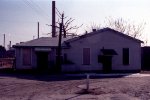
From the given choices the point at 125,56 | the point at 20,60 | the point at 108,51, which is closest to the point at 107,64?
the point at 108,51

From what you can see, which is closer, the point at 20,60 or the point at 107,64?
the point at 20,60

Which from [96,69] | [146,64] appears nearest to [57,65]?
[96,69]

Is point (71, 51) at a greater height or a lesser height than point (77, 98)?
greater

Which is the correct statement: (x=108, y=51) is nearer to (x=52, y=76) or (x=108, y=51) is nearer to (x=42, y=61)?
(x=42, y=61)

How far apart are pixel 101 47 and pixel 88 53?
4.91 ft

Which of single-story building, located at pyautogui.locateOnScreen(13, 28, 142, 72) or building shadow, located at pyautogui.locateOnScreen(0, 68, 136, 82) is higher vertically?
single-story building, located at pyautogui.locateOnScreen(13, 28, 142, 72)

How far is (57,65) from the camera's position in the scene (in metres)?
33.7

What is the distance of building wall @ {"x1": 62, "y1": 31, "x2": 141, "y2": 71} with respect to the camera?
113 feet

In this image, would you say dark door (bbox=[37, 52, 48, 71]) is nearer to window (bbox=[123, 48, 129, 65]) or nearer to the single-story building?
the single-story building

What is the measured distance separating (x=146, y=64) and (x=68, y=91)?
25850 millimetres

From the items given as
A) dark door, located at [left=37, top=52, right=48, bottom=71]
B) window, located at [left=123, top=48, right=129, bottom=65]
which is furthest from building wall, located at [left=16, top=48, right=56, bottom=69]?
window, located at [left=123, top=48, right=129, bottom=65]

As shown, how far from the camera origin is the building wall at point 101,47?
34.3 metres

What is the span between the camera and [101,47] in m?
34.7

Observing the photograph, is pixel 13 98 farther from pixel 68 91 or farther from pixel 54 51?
pixel 54 51
